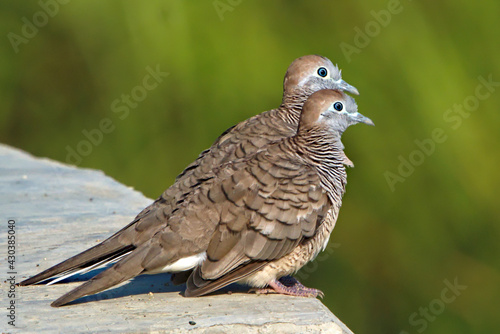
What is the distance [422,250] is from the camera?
18.7ft

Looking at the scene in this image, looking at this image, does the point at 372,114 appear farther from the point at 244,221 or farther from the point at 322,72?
the point at 244,221

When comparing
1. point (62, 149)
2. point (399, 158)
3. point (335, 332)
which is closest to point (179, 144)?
point (62, 149)

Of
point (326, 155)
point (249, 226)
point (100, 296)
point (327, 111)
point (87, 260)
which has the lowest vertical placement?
point (100, 296)

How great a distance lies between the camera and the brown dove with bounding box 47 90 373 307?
3.61m

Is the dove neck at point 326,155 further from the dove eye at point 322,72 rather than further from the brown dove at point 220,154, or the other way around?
the dove eye at point 322,72

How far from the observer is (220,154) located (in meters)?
4.25

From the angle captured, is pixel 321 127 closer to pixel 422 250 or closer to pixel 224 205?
pixel 224 205

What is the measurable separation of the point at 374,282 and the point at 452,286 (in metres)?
0.54

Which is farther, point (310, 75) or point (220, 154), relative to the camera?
point (310, 75)

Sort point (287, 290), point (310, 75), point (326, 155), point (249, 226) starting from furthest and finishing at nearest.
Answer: point (310, 75) → point (326, 155) → point (287, 290) → point (249, 226)

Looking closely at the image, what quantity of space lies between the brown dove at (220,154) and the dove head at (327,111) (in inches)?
8.2

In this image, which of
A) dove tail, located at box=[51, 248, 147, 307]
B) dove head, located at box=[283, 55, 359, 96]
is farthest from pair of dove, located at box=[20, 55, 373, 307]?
dove head, located at box=[283, 55, 359, 96]

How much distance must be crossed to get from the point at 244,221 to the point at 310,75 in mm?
1483

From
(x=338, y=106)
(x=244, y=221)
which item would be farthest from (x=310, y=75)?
(x=244, y=221)
